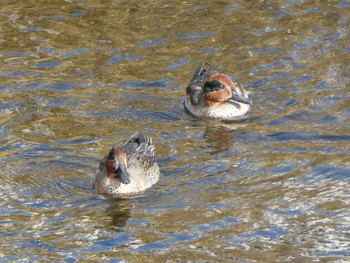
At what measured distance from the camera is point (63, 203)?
11.3m

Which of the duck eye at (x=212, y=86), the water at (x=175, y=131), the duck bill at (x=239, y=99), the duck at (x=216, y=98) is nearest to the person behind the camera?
the water at (x=175, y=131)

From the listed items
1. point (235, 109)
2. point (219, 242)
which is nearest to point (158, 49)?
point (235, 109)

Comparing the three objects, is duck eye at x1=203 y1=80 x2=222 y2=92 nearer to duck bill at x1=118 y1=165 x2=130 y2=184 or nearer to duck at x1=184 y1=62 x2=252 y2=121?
duck at x1=184 y1=62 x2=252 y2=121

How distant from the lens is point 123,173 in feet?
39.1

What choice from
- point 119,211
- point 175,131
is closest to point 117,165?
point 119,211

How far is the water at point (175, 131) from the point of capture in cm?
1020

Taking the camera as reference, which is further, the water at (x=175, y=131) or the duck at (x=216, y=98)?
the duck at (x=216, y=98)

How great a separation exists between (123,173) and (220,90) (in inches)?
144

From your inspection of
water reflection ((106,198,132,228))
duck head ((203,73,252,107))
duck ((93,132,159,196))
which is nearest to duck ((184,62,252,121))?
duck head ((203,73,252,107))

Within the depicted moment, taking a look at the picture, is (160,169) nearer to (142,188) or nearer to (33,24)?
(142,188)

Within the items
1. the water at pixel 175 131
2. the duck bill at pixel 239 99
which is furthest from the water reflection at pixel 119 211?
the duck bill at pixel 239 99

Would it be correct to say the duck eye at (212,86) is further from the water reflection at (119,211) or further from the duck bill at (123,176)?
the water reflection at (119,211)

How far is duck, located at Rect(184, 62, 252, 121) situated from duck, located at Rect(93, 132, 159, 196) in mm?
2611

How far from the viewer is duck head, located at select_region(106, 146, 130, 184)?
38.9ft
